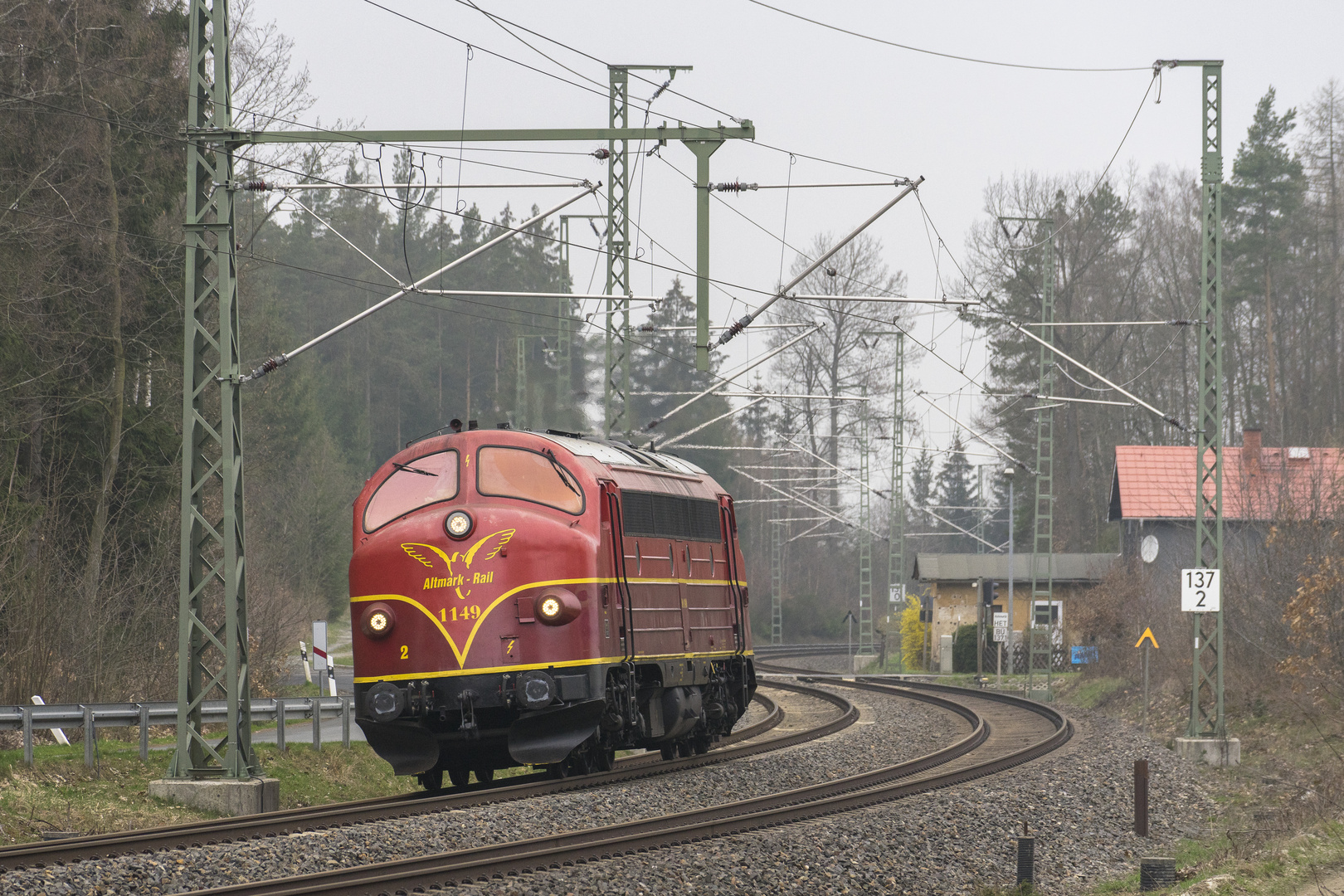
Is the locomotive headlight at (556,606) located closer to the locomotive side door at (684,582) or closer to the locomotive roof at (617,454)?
the locomotive roof at (617,454)

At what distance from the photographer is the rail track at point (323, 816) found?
11156 mm

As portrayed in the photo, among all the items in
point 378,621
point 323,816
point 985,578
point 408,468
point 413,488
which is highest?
point 408,468

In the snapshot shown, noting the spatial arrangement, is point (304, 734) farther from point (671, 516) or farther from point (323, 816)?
point (323, 816)

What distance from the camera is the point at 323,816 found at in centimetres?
1378

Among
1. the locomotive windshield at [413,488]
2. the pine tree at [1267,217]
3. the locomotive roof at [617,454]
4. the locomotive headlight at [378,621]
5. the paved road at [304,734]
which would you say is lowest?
the paved road at [304,734]

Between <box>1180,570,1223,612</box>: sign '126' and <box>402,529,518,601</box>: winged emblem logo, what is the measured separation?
39.0 ft

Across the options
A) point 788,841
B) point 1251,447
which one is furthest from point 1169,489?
point 788,841

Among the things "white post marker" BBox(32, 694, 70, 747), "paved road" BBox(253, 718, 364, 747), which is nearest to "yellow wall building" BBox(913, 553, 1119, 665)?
"paved road" BBox(253, 718, 364, 747)

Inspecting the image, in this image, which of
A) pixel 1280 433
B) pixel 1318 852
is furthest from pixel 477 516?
pixel 1280 433

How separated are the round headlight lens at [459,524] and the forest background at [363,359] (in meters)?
3.55

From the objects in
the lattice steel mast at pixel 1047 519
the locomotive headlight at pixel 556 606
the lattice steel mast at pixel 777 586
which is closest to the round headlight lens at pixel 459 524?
the locomotive headlight at pixel 556 606

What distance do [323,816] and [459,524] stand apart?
3.18m

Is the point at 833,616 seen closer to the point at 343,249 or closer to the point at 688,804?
the point at 343,249

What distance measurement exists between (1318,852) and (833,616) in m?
72.5
